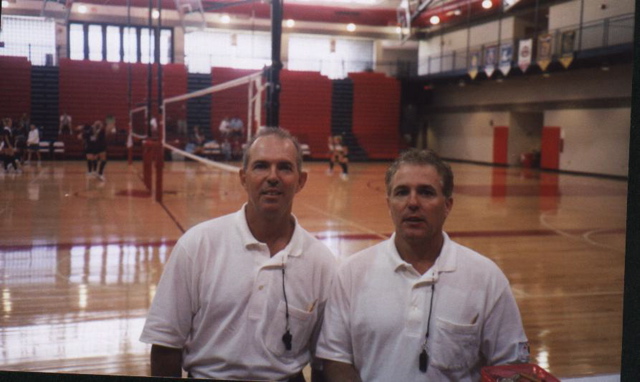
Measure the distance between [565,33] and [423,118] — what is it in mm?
12142

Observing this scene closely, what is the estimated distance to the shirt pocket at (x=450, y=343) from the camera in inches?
75.1

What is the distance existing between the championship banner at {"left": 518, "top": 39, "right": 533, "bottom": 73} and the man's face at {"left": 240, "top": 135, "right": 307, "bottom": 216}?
18184 millimetres

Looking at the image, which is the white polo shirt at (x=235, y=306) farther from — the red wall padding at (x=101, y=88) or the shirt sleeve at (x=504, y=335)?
the red wall padding at (x=101, y=88)

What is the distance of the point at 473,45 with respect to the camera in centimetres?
2453

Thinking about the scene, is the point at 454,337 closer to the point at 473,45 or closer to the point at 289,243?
the point at 289,243

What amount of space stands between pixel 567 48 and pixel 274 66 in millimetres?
16272

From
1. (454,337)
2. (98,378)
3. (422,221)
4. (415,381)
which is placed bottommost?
(415,381)

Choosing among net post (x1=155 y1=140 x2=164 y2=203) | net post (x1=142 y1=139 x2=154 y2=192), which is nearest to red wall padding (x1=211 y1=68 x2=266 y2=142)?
net post (x1=142 y1=139 x2=154 y2=192)

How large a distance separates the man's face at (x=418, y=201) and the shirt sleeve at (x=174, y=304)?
786 mm

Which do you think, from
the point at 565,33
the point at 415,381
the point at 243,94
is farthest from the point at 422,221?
the point at 243,94

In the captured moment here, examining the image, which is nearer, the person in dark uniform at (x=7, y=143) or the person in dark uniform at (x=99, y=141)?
the person in dark uniform at (x=7, y=143)

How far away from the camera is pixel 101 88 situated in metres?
20.6

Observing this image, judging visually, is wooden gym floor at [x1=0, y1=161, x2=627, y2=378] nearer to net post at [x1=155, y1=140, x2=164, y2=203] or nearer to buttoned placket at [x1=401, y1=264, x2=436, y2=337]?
net post at [x1=155, y1=140, x2=164, y2=203]

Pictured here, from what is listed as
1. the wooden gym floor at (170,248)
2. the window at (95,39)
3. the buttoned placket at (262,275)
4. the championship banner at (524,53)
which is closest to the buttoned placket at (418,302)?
the buttoned placket at (262,275)
